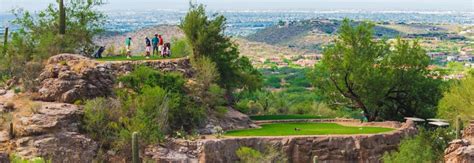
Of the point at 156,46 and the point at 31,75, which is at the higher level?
the point at 156,46

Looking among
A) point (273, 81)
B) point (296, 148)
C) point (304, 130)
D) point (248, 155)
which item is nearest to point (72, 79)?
point (248, 155)

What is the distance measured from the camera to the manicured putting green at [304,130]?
34.2m

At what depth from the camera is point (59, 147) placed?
1201 inches

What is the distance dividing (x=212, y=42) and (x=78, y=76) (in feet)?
22.9

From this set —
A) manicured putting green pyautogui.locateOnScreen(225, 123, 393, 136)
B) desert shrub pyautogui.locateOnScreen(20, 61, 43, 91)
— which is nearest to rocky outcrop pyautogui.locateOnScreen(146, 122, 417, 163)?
manicured putting green pyautogui.locateOnScreen(225, 123, 393, 136)

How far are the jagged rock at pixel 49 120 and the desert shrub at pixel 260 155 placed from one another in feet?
19.7

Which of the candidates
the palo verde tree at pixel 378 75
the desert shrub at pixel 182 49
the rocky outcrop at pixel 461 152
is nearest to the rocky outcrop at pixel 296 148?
the palo verde tree at pixel 378 75

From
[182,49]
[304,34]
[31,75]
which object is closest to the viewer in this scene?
[31,75]

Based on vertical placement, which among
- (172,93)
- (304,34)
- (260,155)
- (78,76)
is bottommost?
(304,34)

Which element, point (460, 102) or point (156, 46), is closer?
point (460, 102)

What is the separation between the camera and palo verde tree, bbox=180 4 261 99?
38406mm

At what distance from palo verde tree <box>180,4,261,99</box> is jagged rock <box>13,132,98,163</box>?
8.69 metres

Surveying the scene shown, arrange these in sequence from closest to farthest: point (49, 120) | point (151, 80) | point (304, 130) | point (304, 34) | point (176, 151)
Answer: point (49, 120) < point (176, 151) < point (151, 80) < point (304, 130) < point (304, 34)

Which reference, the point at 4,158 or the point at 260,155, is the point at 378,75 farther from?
the point at 4,158
